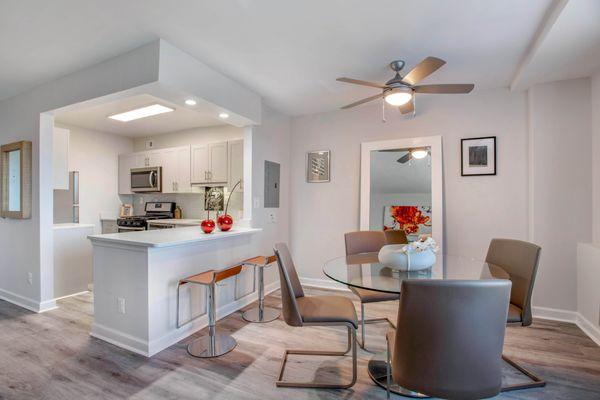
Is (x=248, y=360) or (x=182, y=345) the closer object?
(x=248, y=360)

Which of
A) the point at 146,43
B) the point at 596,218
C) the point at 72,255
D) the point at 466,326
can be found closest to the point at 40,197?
the point at 72,255

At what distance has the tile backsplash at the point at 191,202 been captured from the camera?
4520 mm

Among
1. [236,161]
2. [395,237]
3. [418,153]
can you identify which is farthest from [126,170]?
[418,153]

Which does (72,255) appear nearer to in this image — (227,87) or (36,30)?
(36,30)

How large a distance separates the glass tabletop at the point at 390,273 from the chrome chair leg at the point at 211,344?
1.01 m

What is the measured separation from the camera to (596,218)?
8.98 feet

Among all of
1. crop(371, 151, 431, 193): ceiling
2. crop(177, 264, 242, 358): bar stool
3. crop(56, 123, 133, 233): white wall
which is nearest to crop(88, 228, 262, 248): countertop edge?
crop(177, 264, 242, 358): bar stool

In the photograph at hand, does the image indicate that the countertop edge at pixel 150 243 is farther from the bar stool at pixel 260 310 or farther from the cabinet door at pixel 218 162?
the cabinet door at pixel 218 162

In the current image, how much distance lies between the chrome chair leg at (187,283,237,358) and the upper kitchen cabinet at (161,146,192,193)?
8.40ft

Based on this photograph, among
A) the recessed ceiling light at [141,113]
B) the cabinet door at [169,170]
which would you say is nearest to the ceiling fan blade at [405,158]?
the recessed ceiling light at [141,113]

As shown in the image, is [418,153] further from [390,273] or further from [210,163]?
[210,163]

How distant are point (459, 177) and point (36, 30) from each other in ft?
13.1

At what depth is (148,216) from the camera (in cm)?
503

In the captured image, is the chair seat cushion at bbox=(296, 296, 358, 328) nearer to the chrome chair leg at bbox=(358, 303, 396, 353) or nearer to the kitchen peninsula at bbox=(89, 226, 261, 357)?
the chrome chair leg at bbox=(358, 303, 396, 353)
